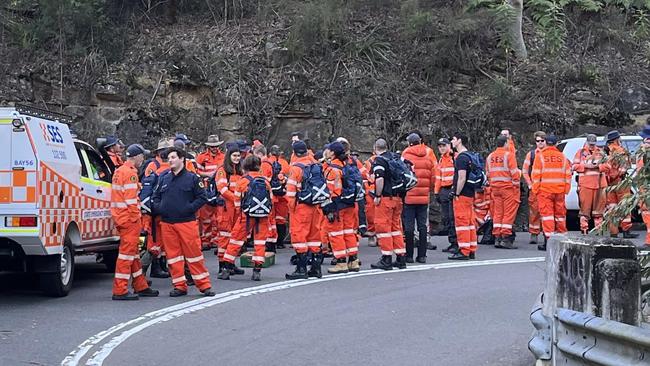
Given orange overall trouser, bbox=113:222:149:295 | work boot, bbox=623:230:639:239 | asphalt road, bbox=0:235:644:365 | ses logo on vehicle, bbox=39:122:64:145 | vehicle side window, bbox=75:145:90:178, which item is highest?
ses logo on vehicle, bbox=39:122:64:145

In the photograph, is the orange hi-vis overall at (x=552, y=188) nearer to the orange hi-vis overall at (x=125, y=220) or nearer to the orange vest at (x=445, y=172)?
the orange vest at (x=445, y=172)

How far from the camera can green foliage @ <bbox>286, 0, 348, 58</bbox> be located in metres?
23.4

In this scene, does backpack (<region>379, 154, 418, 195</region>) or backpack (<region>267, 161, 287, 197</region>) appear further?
backpack (<region>267, 161, 287, 197</region>)

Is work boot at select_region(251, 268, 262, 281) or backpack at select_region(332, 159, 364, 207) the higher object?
backpack at select_region(332, 159, 364, 207)

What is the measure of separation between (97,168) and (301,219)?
328 cm

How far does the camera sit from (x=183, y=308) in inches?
411

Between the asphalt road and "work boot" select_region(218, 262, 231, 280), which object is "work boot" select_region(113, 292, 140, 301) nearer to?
the asphalt road

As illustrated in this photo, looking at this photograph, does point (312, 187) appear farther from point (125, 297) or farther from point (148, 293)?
point (125, 297)

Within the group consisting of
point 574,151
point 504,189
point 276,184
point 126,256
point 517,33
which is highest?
point 517,33

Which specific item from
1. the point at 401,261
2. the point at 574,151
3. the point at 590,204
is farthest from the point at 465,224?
the point at 574,151

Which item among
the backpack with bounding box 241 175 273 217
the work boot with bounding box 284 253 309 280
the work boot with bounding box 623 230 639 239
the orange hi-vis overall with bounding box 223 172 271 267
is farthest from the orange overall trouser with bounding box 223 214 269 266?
the work boot with bounding box 623 230 639 239

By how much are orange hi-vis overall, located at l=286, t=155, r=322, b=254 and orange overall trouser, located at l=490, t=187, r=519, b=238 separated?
512cm

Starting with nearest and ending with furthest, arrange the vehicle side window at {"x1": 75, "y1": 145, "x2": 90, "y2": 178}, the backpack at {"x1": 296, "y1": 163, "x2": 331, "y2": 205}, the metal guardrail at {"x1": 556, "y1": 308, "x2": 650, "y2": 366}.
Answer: the metal guardrail at {"x1": 556, "y1": 308, "x2": 650, "y2": 366}, the vehicle side window at {"x1": 75, "y1": 145, "x2": 90, "y2": 178}, the backpack at {"x1": 296, "y1": 163, "x2": 331, "y2": 205}

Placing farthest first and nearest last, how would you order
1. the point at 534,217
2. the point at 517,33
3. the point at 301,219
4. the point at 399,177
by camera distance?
the point at 517,33 → the point at 534,217 → the point at 399,177 → the point at 301,219
